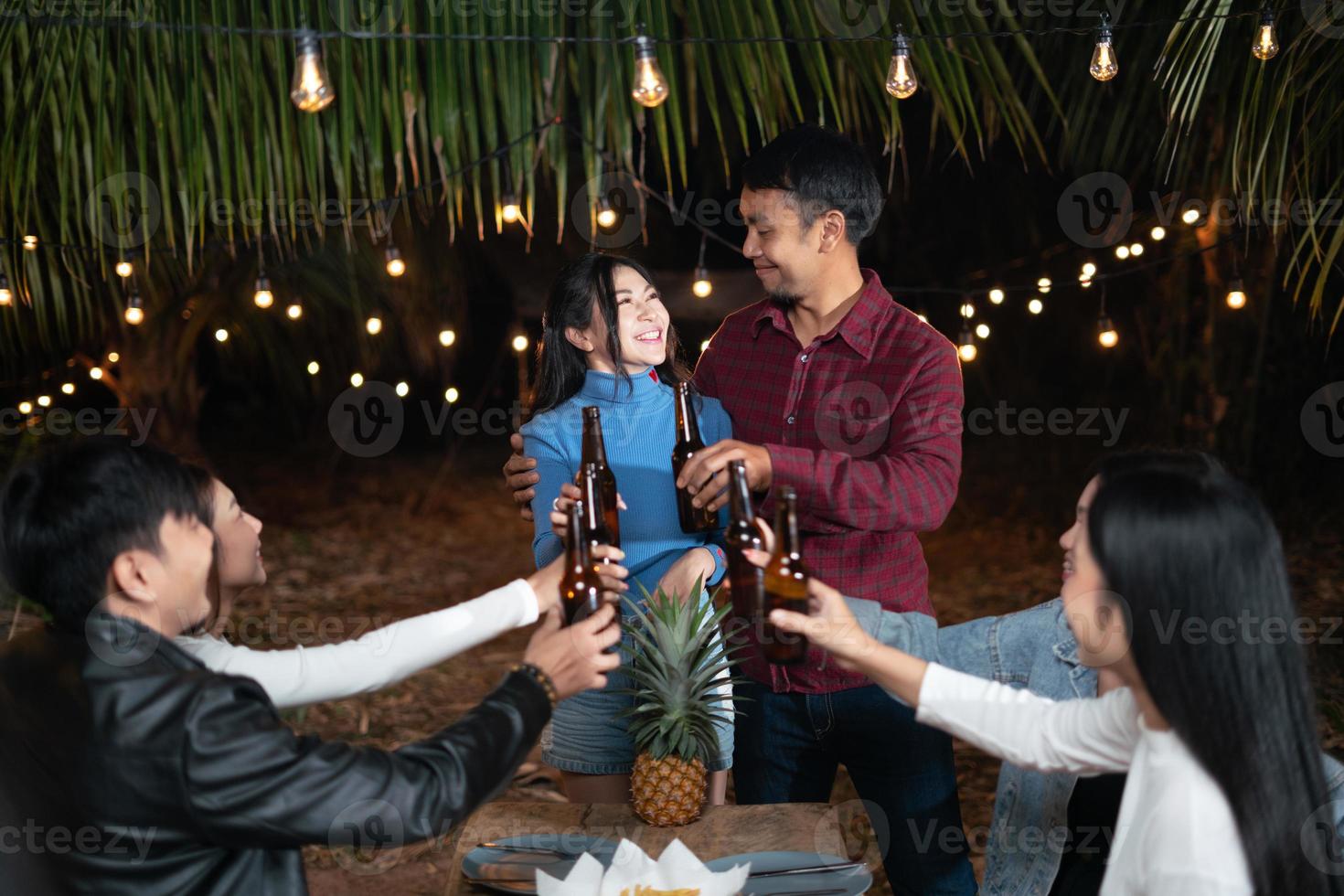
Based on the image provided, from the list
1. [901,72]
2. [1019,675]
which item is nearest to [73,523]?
[1019,675]

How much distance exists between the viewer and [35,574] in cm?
174

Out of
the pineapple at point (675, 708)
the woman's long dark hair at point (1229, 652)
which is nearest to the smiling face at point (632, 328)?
the pineapple at point (675, 708)

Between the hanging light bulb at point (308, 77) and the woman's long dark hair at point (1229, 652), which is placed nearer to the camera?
the woman's long dark hair at point (1229, 652)

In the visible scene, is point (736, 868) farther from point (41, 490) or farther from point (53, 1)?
point (53, 1)

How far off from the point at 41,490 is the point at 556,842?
974 millimetres

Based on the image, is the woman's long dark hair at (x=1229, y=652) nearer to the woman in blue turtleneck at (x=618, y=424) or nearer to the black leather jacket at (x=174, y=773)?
the black leather jacket at (x=174, y=773)

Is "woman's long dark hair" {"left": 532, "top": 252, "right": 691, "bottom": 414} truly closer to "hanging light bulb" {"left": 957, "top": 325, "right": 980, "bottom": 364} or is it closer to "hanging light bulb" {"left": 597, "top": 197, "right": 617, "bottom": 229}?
"hanging light bulb" {"left": 597, "top": 197, "right": 617, "bottom": 229}

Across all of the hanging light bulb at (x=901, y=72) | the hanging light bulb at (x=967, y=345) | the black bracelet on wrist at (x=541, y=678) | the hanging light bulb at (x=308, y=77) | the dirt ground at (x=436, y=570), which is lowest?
the dirt ground at (x=436, y=570)

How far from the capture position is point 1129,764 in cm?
185

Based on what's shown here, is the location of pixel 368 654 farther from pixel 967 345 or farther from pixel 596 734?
pixel 967 345

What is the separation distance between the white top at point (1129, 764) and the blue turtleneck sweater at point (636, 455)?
36.7 inches

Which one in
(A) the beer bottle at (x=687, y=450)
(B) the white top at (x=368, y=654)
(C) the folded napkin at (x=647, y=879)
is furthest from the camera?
(A) the beer bottle at (x=687, y=450)

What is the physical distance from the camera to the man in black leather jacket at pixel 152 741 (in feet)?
5.31

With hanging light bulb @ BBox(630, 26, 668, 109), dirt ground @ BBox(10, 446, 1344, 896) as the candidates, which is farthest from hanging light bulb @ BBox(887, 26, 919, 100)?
dirt ground @ BBox(10, 446, 1344, 896)
